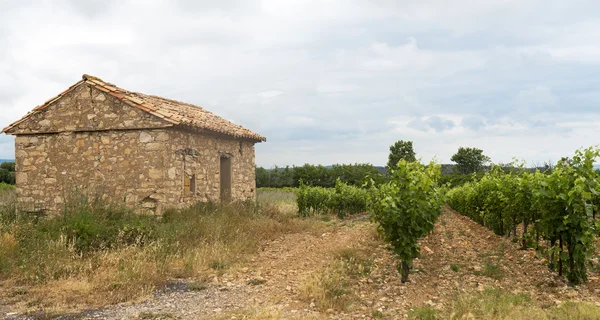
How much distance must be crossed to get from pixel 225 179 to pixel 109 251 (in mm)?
5741

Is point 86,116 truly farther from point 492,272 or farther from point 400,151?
point 400,151

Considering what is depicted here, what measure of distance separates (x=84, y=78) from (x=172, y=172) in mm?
3323

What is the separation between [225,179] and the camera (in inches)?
547

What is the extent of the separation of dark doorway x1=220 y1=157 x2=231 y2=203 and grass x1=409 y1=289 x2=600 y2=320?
8713 millimetres

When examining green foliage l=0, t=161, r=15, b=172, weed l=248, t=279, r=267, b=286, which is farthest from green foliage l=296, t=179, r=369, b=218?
green foliage l=0, t=161, r=15, b=172

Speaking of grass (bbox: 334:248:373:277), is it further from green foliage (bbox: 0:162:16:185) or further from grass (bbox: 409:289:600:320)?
green foliage (bbox: 0:162:16:185)

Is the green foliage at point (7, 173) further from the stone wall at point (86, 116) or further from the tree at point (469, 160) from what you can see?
the tree at point (469, 160)

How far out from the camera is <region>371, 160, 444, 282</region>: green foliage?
7.05 meters

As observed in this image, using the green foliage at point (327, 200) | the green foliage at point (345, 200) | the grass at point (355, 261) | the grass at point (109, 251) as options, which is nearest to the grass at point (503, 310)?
the grass at point (355, 261)

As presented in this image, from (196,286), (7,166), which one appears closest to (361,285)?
(196,286)

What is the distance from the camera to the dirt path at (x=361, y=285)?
228 inches

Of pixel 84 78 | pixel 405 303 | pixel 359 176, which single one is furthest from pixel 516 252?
pixel 359 176

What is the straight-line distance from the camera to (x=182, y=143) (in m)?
11.3

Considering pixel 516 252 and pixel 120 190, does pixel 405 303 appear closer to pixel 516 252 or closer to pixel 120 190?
pixel 516 252
